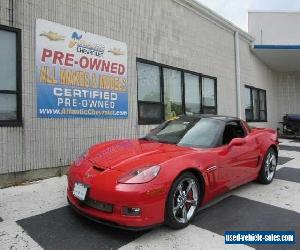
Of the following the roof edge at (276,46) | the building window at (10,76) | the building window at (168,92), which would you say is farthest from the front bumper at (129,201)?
the roof edge at (276,46)

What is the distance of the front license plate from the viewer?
3588 millimetres

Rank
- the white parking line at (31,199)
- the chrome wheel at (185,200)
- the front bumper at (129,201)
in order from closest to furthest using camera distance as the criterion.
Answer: the front bumper at (129,201), the chrome wheel at (185,200), the white parking line at (31,199)

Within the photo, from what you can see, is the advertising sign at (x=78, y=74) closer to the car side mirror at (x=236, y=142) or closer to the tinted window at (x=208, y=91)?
the car side mirror at (x=236, y=142)

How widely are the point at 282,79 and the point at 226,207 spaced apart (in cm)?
1583

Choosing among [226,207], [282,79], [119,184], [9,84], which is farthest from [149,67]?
[282,79]

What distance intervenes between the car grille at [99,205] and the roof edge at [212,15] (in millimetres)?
7938

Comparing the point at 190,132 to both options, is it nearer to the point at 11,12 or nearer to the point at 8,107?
the point at 8,107

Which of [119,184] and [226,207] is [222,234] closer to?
[226,207]

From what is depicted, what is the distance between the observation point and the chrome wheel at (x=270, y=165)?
5916mm

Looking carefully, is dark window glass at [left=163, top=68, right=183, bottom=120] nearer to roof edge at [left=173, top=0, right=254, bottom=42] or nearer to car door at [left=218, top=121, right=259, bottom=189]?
roof edge at [left=173, top=0, right=254, bottom=42]

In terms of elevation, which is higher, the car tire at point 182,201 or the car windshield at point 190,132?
the car windshield at point 190,132

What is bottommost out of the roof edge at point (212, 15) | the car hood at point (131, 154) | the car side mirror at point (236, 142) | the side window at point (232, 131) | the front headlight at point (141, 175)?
the front headlight at point (141, 175)

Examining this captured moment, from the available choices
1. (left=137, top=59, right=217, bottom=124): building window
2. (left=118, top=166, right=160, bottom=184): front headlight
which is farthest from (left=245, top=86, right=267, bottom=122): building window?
(left=118, top=166, right=160, bottom=184): front headlight

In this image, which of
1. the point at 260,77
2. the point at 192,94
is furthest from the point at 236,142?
the point at 260,77
